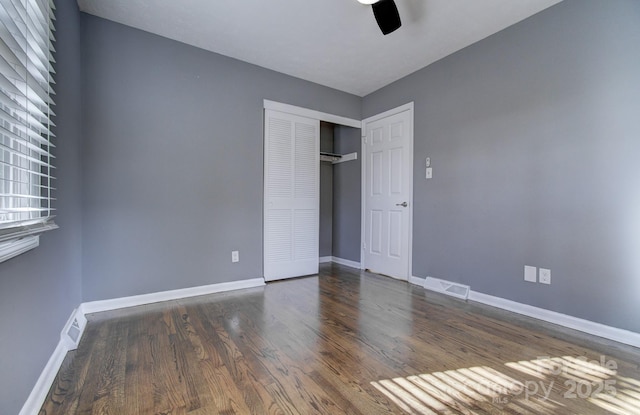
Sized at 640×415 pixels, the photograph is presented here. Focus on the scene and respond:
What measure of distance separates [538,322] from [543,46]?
2.35m

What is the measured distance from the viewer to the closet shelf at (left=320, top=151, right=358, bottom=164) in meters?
4.53

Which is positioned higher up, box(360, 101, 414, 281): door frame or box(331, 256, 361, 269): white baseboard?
box(360, 101, 414, 281): door frame

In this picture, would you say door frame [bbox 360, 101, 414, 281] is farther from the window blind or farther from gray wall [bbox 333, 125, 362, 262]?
the window blind

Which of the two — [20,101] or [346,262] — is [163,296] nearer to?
[20,101]

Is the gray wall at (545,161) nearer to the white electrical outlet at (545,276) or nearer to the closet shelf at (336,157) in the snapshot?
the white electrical outlet at (545,276)

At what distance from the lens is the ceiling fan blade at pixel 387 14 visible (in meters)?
2.09

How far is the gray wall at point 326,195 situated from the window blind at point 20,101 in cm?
367

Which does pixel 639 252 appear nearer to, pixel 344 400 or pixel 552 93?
pixel 552 93

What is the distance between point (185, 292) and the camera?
9.75ft

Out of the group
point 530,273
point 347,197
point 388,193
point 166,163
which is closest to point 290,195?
point 347,197

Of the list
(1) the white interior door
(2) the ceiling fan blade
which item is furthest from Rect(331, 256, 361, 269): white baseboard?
(2) the ceiling fan blade

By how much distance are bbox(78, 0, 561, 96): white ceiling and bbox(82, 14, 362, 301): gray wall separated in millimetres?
251

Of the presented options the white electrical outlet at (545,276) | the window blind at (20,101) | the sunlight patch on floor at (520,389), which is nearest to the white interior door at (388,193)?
the white electrical outlet at (545,276)

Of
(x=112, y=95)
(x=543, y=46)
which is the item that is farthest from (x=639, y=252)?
(x=112, y=95)
